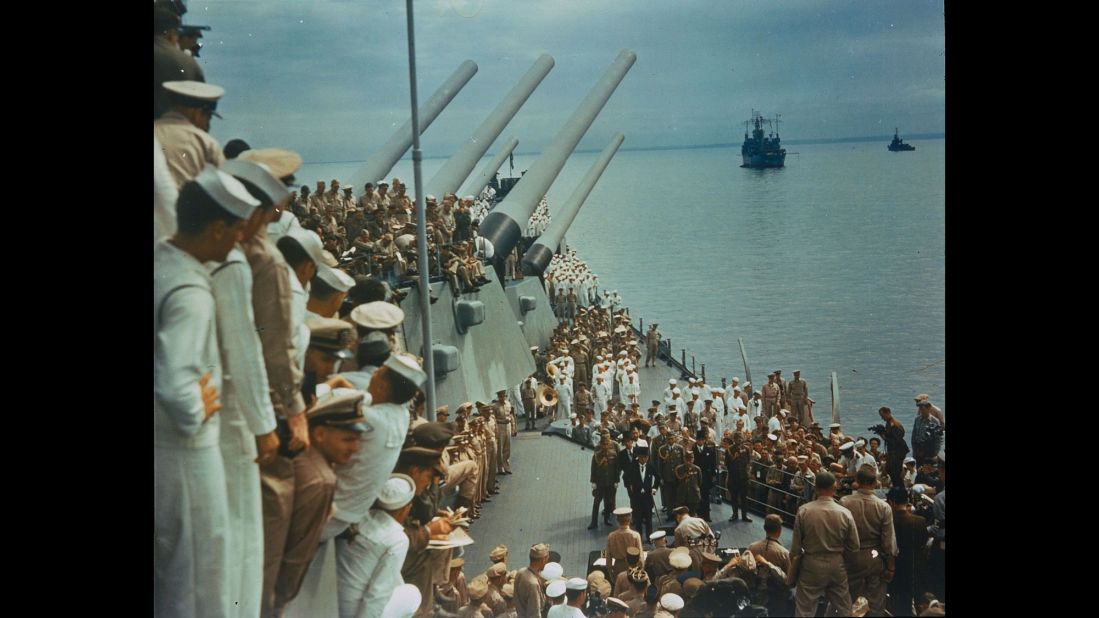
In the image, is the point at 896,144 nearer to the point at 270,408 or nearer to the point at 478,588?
the point at 478,588

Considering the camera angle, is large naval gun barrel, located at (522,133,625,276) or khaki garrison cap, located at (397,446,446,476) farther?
large naval gun barrel, located at (522,133,625,276)

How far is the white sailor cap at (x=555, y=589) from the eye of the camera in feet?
17.5

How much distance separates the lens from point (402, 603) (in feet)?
17.5

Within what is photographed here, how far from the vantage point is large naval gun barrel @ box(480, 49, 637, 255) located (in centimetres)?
586

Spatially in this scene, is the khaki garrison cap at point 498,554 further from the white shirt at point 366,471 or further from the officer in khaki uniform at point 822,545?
the officer in khaki uniform at point 822,545

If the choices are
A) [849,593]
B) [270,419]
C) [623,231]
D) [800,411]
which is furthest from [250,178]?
[849,593]

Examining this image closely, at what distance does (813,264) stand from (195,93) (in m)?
3.59

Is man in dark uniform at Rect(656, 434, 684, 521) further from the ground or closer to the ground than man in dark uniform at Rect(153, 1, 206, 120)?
closer to the ground

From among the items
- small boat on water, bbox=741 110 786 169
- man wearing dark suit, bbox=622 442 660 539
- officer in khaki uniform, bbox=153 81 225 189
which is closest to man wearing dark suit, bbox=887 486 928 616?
man wearing dark suit, bbox=622 442 660 539

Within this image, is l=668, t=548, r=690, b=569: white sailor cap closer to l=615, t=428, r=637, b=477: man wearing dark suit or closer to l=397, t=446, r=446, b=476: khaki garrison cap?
l=615, t=428, r=637, b=477: man wearing dark suit

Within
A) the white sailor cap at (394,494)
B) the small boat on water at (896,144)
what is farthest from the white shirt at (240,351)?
the small boat on water at (896,144)

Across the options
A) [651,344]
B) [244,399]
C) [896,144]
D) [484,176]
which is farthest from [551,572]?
[896,144]

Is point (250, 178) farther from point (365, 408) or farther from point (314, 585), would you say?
point (314, 585)

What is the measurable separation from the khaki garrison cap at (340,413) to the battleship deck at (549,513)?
1.00 meters
